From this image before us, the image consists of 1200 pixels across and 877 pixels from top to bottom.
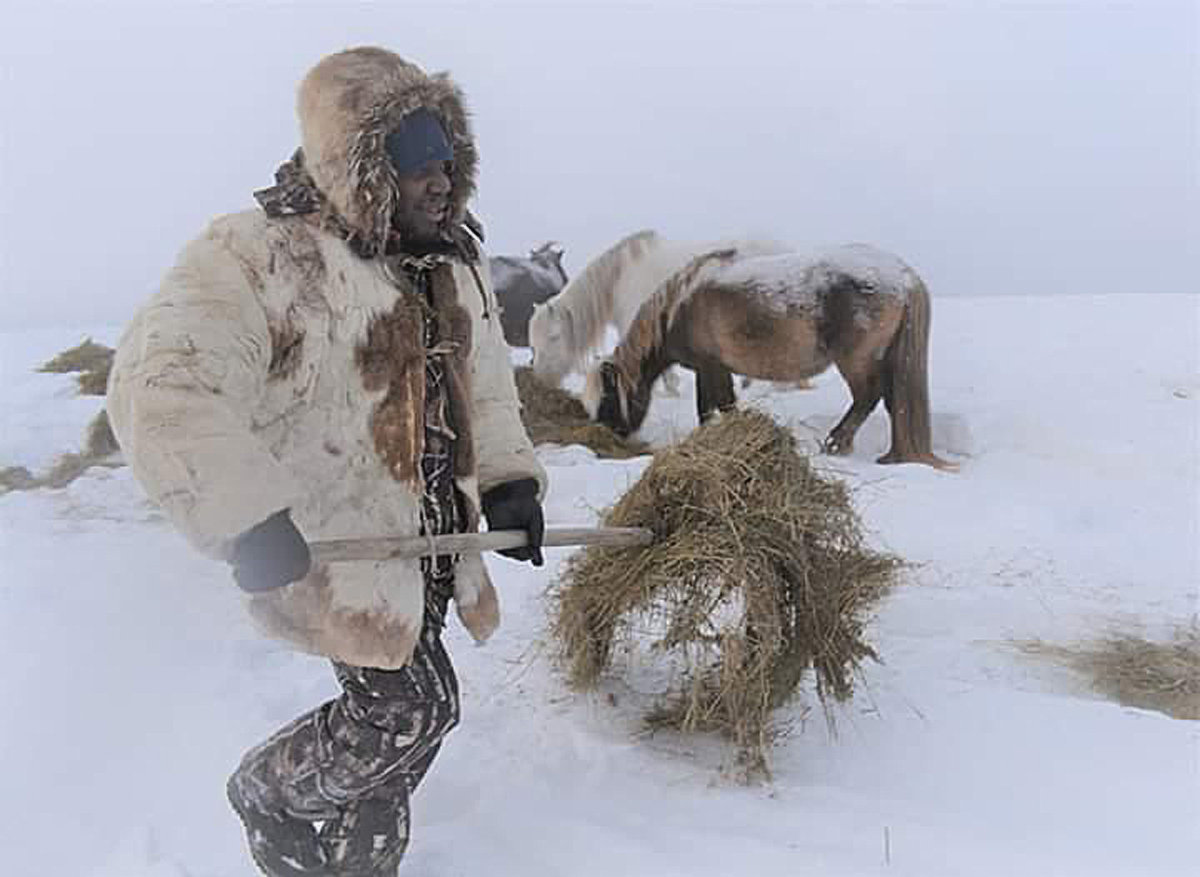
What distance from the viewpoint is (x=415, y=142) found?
2086 millimetres

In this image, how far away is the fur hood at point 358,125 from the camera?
2.00m

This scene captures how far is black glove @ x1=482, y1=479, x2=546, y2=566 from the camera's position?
2443mm

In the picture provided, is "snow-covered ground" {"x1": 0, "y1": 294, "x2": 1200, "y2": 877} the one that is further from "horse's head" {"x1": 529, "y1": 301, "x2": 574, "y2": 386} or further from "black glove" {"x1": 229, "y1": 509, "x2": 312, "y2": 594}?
"horse's head" {"x1": 529, "y1": 301, "x2": 574, "y2": 386}

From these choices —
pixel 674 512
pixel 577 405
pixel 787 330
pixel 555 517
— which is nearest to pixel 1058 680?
pixel 674 512

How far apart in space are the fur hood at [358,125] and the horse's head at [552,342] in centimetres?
617

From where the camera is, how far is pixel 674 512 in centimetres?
293

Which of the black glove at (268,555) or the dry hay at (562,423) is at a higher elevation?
the black glove at (268,555)

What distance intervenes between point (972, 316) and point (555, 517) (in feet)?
25.1

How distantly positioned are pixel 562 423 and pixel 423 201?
581 cm

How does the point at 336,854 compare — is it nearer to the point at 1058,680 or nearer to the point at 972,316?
the point at 1058,680

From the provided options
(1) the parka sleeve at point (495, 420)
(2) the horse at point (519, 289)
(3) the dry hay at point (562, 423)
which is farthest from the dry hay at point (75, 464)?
(2) the horse at point (519, 289)

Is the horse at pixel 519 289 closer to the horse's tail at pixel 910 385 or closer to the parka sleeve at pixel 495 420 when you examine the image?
the horse's tail at pixel 910 385

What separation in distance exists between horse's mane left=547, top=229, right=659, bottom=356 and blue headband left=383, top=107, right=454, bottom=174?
5.94m

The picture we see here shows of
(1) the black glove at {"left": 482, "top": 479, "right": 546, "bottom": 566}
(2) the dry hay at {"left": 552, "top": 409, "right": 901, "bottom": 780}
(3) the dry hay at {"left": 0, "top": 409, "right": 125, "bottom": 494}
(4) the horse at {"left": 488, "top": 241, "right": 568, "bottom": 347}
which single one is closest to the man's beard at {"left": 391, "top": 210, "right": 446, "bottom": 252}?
(1) the black glove at {"left": 482, "top": 479, "right": 546, "bottom": 566}
